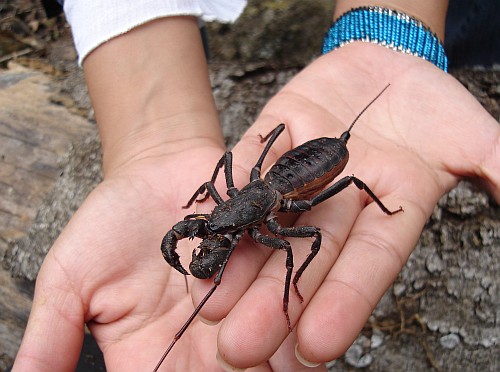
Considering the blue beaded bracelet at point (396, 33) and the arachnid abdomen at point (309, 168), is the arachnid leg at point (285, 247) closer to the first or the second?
the arachnid abdomen at point (309, 168)

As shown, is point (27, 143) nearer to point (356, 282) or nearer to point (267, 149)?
point (267, 149)

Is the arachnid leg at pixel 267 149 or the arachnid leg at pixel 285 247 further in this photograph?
the arachnid leg at pixel 267 149

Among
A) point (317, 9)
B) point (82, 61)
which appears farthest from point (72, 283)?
point (317, 9)

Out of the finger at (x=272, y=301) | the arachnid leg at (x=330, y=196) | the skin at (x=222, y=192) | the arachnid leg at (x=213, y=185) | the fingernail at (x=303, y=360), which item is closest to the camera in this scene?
the finger at (x=272, y=301)

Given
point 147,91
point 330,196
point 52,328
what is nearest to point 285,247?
point 330,196

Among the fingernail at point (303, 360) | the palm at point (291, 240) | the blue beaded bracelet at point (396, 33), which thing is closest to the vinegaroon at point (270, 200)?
the palm at point (291, 240)

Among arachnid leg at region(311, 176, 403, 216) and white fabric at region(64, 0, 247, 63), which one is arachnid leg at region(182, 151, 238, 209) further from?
white fabric at region(64, 0, 247, 63)

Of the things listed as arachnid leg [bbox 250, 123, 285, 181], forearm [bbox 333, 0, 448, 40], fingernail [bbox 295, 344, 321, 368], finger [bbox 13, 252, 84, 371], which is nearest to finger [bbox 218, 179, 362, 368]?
fingernail [bbox 295, 344, 321, 368]
